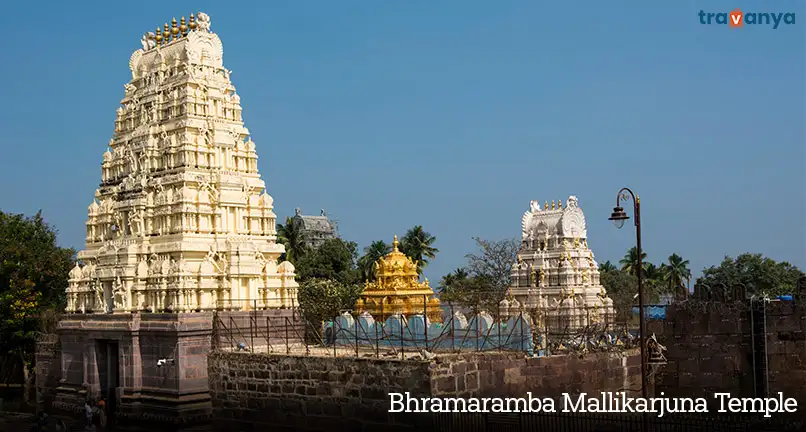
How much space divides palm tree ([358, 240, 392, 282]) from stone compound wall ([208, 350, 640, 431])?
32.3 metres

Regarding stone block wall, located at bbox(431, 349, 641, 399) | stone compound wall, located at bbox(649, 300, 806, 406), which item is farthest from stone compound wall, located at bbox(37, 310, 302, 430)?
stone compound wall, located at bbox(649, 300, 806, 406)

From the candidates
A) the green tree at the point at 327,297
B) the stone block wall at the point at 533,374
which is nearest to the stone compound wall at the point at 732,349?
the stone block wall at the point at 533,374

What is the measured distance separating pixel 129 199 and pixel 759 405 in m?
20.5

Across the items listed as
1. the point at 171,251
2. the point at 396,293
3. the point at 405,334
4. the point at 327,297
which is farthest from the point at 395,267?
the point at 327,297

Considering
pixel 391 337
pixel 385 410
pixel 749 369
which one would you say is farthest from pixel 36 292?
pixel 749 369

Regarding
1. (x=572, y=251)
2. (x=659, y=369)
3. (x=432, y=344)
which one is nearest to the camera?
(x=432, y=344)

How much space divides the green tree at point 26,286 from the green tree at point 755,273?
128 feet

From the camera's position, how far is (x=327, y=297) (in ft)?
150

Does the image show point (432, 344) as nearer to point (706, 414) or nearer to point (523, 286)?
point (706, 414)

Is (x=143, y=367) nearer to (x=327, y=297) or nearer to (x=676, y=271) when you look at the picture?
(x=327, y=297)

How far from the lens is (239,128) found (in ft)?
98.9

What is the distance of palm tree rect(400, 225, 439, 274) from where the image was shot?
63250 millimetres

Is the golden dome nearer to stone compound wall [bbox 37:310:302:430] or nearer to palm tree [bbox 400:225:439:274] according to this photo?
stone compound wall [bbox 37:310:302:430]

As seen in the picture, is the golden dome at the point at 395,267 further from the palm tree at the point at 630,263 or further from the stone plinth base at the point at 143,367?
the palm tree at the point at 630,263
